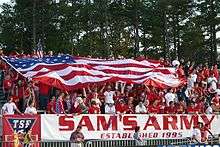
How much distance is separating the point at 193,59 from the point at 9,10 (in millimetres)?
19313

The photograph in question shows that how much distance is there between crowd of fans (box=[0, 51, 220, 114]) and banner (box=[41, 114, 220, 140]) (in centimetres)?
39

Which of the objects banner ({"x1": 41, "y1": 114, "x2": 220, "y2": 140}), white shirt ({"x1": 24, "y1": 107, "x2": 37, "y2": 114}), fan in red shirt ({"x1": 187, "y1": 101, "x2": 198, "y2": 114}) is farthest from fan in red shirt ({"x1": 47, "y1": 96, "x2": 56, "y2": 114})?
fan in red shirt ({"x1": 187, "y1": 101, "x2": 198, "y2": 114})

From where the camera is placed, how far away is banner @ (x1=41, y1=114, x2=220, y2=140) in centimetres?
2448

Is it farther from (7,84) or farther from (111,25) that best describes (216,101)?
(111,25)

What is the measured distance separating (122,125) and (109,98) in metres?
1.46

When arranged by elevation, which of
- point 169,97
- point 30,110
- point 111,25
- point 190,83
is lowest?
point 30,110

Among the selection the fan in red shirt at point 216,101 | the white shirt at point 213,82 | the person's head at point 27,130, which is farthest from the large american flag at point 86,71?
the white shirt at point 213,82

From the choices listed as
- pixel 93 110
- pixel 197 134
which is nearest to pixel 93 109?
pixel 93 110

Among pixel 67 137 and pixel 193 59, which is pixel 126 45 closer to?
pixel 193 59

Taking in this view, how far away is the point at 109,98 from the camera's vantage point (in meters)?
27.1

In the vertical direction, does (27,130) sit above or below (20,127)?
below

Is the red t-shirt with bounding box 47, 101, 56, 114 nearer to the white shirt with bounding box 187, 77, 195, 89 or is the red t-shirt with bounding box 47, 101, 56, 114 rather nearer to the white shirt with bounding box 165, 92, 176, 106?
the white shirt with bounding box 165, 92, 176, 106

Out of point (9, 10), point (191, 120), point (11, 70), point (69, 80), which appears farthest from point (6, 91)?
point (9, 10)

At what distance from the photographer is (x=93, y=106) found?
2605 cm
